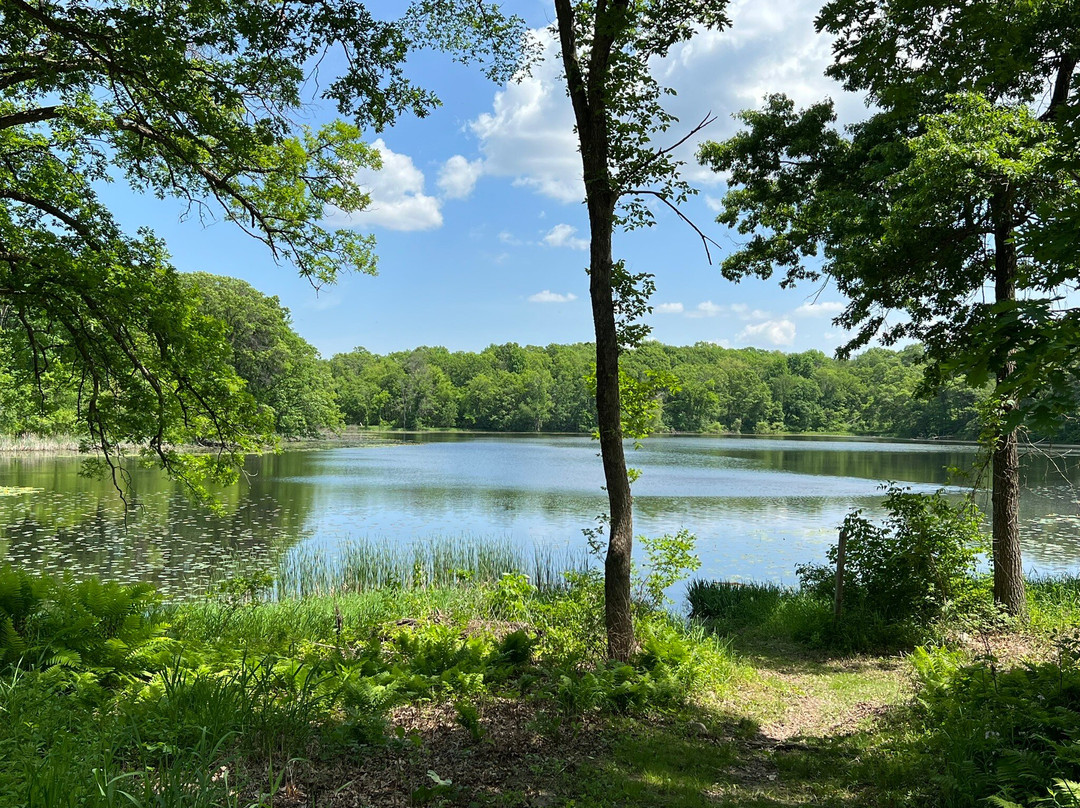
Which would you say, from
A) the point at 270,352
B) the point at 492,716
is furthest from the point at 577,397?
the point at 492,716

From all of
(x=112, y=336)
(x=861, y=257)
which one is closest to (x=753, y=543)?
(x=861, y=257)

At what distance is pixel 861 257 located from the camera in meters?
7.91

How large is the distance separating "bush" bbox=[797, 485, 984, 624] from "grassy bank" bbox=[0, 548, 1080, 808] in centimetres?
57

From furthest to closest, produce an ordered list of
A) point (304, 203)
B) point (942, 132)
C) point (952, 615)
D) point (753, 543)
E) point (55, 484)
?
1. point (55, 484)
2. point (753, 543)
3. point (304, 203)
4. point (952, 615)
5. point (942, 132)

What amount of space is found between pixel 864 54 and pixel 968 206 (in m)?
4.18

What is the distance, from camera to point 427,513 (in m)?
20.2

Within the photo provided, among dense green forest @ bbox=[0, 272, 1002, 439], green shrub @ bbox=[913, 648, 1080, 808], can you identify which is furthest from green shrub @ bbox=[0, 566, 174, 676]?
dense green forest @ bbox=[0, 272, 1002, 439]

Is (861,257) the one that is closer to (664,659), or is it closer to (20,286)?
(664,659)

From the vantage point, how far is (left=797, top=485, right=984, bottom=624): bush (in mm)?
7660

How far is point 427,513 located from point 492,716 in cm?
1624

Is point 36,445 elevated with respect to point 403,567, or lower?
elevated

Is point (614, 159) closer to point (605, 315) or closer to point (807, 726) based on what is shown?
point (605, 315)

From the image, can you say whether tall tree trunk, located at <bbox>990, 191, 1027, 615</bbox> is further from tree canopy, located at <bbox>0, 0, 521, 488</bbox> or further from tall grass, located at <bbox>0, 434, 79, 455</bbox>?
tall grass, located at <bbox>0, 434, 79, 455</bbox>

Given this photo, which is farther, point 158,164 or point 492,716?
point 158,164
